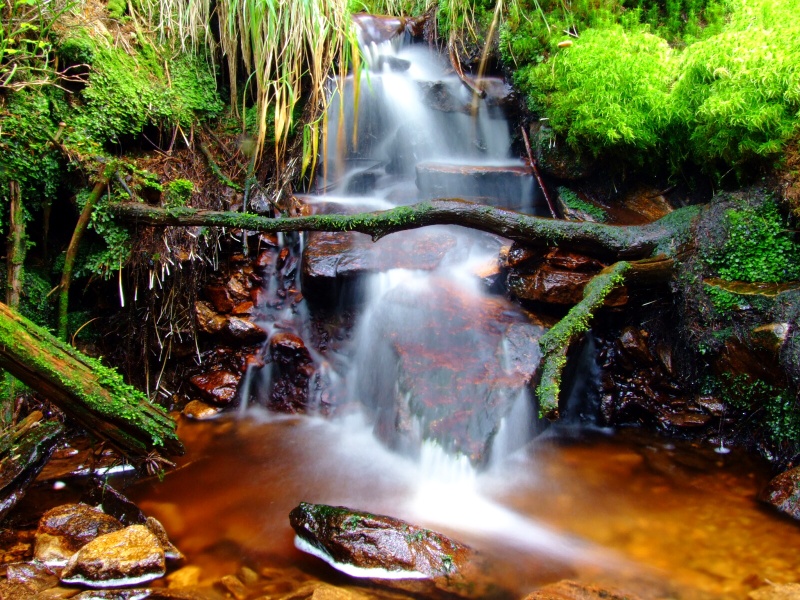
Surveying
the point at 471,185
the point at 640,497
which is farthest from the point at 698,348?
the point at 471,185

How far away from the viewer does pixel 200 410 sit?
412 centimetres

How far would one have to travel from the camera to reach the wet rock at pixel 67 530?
2439 mm

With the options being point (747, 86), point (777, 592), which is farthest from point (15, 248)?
point (747, 86)

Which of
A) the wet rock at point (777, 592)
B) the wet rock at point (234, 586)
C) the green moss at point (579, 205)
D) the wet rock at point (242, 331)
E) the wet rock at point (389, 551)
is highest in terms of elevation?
the green moss at point (579, 205)

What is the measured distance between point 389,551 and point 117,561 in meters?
1.30

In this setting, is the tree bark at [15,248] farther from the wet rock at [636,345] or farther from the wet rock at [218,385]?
the wet rock at [636,345]

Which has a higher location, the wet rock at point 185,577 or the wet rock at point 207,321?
the wet rock at point 207,321

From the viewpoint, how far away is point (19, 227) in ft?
11.1

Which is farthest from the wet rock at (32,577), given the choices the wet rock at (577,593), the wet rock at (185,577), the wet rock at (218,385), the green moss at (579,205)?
the green moss at (579,205)

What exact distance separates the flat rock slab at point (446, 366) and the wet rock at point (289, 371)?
520mm

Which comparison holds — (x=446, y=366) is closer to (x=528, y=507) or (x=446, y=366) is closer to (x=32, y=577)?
(x=528, y=507)

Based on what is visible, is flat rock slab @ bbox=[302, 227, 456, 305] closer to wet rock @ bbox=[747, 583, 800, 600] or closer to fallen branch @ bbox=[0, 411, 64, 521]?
fallen branch @ bbox=[0, 411, 64, 521]

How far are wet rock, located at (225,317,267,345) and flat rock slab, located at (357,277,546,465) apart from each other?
1.03 meters

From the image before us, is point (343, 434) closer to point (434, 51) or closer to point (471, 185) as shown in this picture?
point (471, 185)
